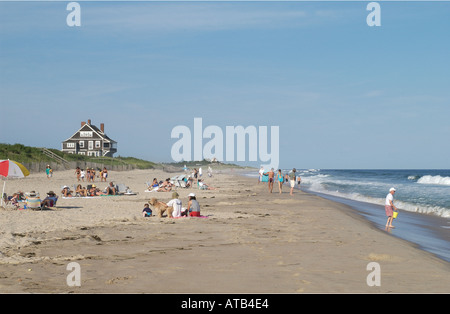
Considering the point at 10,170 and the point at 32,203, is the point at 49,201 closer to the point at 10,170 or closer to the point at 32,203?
the point at 32,203

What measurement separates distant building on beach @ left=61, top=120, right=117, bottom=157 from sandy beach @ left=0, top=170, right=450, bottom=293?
86.3m

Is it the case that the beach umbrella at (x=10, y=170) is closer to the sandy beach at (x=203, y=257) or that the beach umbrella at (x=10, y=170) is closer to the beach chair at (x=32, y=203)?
the beach chair at (x=32, y=203)

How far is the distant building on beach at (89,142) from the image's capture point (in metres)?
99.8

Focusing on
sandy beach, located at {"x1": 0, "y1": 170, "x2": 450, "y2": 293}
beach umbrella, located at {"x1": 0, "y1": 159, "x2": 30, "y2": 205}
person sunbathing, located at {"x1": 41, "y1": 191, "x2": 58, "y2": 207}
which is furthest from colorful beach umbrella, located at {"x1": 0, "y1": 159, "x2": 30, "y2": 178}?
sandy beach, located at {"x1": 0, "y1": 170, "x2": 450, "y2": 293}

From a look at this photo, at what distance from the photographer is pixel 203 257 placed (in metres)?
9.34

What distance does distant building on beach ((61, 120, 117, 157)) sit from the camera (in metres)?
Result: 99.8

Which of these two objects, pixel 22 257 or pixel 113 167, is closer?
pixel 22 257

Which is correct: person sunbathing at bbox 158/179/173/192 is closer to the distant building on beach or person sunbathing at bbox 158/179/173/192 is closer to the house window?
the distant building on beach

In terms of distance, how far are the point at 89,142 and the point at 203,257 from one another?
95.5 m

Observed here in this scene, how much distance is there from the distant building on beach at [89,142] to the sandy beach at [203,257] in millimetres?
86342

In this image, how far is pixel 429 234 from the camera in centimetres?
1548

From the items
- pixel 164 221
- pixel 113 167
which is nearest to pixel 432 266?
pixel 164 221
